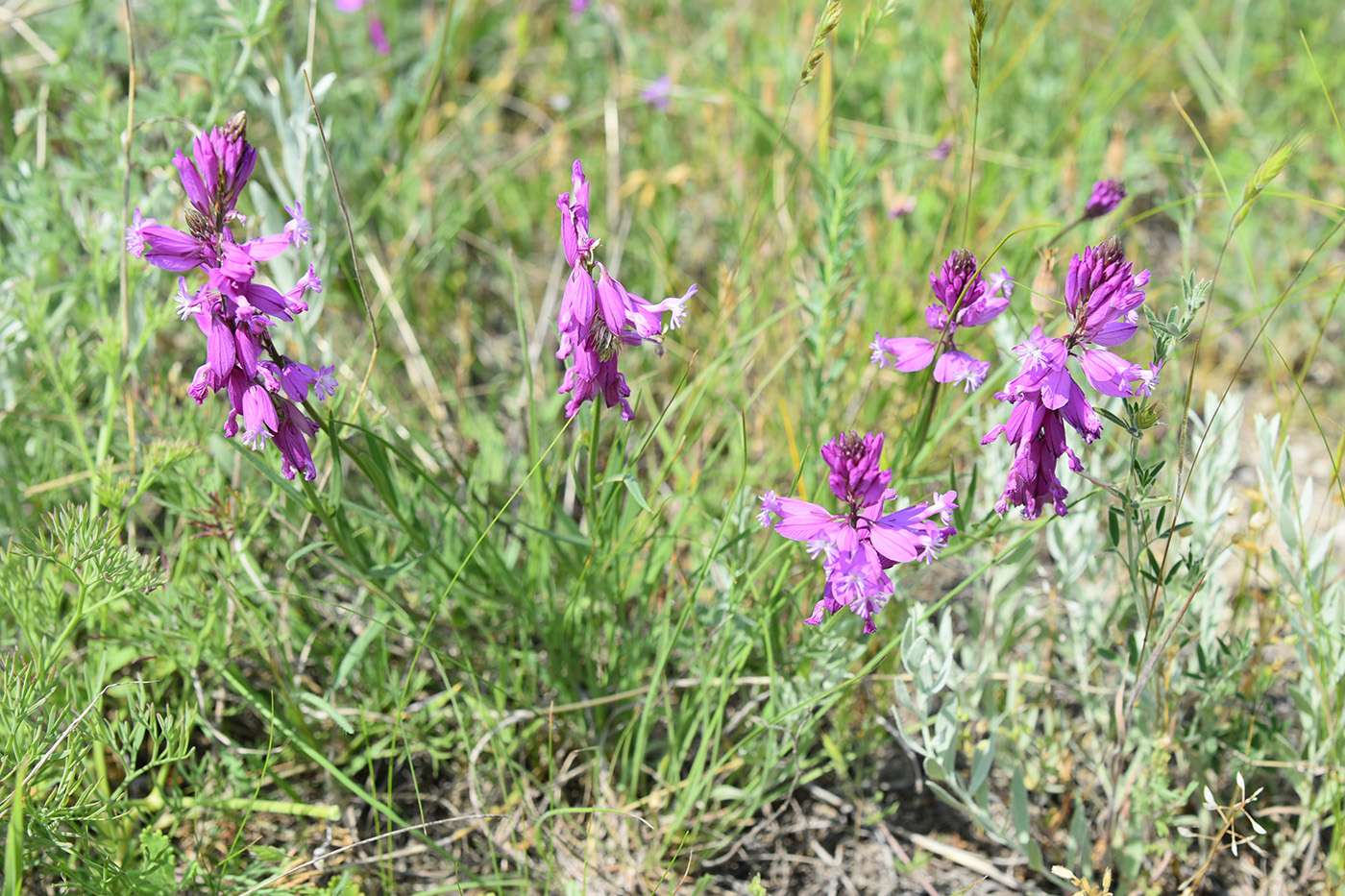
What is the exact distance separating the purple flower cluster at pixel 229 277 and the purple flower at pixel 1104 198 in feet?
6.37

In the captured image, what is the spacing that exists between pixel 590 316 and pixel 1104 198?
4.96ft

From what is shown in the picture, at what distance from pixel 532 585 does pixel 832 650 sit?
0.82 meters

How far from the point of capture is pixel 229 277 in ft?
5.46

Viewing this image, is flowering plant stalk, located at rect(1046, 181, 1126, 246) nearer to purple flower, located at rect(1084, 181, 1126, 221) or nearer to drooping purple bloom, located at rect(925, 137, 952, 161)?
purple flower, located at rect(1084, 181, 1126, 221)

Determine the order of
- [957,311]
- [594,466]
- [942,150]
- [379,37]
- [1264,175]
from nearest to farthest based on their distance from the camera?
1. [1264,175]
2. [957,311]
3. [594,466]
4. [942,150]
5. [379,37]

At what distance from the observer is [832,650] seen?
211 cm

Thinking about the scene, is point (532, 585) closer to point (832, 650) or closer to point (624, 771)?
point (624, 771)

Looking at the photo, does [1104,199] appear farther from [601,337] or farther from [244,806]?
[244,806]

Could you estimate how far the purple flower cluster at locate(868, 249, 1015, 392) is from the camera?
188cm

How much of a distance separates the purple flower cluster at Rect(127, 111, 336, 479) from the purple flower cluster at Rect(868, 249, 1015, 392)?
118 centimetres

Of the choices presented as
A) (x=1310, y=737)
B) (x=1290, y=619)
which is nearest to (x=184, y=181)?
(x=1290, y=619)

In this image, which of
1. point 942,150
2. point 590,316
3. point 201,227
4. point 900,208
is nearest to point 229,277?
point 201,227

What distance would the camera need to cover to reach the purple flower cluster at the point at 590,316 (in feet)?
5.72

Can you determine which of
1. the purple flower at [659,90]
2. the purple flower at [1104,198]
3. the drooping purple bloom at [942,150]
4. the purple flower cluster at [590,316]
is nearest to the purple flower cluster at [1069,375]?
the purple flower cluster at [590,316]
